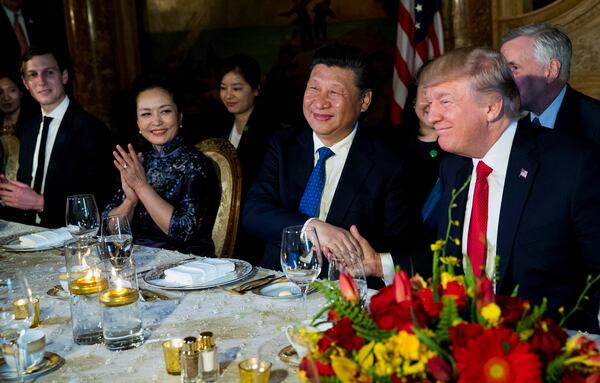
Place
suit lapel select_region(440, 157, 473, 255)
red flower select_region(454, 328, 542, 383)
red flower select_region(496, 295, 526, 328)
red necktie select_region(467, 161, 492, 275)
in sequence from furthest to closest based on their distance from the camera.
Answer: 1. suit lapel select_region(440, 157, 473, 255)
2. red necktie select_region(467, 161, 492, 275)
3. red flower select_region(496, 295, 526, 328)
4. red flower select_region(454, 328, 542, 383)

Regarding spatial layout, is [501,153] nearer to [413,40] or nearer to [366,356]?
[366,356]

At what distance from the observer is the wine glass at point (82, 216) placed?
8.00 feet

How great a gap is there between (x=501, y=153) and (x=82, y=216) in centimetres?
147

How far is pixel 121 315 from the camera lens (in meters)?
1.61

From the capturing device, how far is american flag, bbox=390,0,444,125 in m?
5.93

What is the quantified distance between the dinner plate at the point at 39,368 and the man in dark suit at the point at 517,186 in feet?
3.81

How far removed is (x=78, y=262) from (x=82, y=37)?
5776 millimetres

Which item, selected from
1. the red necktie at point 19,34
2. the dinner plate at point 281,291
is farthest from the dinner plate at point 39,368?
the red necktie at point 19,34

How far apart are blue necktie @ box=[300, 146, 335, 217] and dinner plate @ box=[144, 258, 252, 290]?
54cm

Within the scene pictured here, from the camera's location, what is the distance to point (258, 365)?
1271 millimetres

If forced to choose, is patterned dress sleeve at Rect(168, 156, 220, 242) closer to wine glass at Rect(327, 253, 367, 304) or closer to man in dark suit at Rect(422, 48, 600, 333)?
man in dark suit at Rect(422, 48, 600, 333)

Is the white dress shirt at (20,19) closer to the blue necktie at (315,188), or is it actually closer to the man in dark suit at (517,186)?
the blue necktie at (315,188)

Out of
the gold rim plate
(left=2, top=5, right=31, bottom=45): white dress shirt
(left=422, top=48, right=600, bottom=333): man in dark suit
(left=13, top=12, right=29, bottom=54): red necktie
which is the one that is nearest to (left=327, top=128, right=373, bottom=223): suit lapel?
(left=422, top=48, right=600, bottom=333): man in dark suit

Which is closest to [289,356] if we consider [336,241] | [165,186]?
[336,241]
